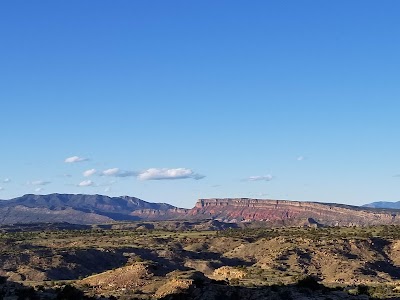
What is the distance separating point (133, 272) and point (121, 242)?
287ft

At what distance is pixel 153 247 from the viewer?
145750 mm

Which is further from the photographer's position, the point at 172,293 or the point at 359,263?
the point at 359,263

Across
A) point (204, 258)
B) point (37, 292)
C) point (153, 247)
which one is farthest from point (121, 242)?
point (37, 292)

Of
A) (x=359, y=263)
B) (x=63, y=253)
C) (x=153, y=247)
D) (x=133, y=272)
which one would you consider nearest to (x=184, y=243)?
(x=153, y=247)

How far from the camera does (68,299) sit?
56250 mm

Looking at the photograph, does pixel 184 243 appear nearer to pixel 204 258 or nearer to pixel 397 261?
pixel 204 258

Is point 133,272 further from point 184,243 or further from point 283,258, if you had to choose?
point 184,243

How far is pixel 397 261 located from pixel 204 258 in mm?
45397

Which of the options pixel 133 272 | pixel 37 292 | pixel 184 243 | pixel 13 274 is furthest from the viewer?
pixel 184 243

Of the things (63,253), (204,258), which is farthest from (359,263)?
(63,253)

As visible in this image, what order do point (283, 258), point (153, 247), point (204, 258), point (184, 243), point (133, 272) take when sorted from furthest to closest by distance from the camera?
point (184, 243), point (153, 247), point (204, 258), point (283, 258), point (133, 272)

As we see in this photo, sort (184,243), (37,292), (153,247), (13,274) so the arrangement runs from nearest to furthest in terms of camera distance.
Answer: (37,292)
(13,274)
(153,247)
(184,243)

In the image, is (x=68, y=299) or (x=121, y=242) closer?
(x=68, y=299)

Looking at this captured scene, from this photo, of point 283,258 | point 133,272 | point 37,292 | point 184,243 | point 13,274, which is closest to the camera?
point 37,292
